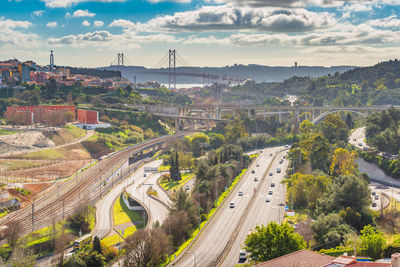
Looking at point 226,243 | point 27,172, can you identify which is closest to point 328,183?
point 226,243

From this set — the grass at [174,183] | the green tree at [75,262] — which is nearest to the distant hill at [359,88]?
the grass at [174,183]

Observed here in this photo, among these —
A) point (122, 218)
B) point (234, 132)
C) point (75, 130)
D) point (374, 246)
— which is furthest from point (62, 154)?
point (374, 246)

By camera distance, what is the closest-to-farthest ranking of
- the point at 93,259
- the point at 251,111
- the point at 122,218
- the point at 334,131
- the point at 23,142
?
the point at 93,259 → the point at 122,218 → the point at 334,131 → the point at 23,142 → the point at 251,111

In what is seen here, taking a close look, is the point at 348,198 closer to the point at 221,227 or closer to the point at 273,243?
the point at 221,227

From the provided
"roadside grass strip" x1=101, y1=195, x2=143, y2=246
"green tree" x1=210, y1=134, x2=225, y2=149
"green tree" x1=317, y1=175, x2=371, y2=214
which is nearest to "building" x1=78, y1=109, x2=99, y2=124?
"green tree" x1=210, y1=134, x2=225, y2=149

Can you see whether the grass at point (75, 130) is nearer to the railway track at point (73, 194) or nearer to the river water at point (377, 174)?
the railway track at point (73, 194)
